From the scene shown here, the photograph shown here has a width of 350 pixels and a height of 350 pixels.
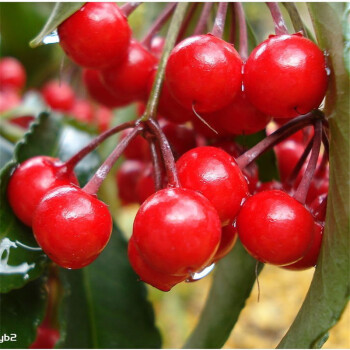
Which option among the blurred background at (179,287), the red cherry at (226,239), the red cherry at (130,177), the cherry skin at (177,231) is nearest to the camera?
the cherry skin at (177,231)

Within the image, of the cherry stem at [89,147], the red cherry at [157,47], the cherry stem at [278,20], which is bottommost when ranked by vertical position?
the cherry stem at [89,147]

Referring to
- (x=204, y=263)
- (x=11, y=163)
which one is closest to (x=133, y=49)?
(x=11, y=163)

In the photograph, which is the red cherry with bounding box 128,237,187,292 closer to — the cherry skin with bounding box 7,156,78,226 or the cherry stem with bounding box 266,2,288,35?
the cherry skin with bounding box 7,156,78,226

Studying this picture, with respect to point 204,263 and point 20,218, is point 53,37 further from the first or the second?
point 204,263

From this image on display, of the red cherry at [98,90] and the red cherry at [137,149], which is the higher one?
the red cherry at [98,90]

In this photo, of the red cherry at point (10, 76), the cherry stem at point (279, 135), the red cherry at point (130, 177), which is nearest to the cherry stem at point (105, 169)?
the cherry stem at point (279, 135)

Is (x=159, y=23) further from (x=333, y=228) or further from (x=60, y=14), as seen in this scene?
(x=333, y=228)

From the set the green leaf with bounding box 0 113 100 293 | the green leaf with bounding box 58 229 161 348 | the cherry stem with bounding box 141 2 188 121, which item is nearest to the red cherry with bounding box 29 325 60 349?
the green leaf with bounding box 58 229 161 348

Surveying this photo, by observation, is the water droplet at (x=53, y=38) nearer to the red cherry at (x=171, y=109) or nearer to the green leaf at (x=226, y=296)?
the red cherry at (x=171, y=109)
